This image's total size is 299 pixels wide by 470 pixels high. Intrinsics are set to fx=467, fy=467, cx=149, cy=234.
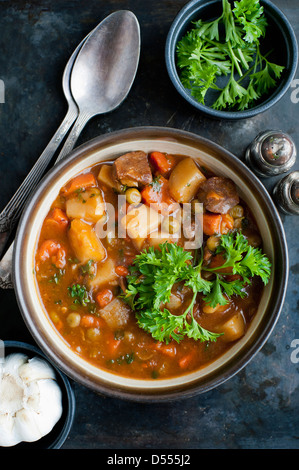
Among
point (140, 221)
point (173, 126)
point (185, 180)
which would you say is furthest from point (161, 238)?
point (173, 126)

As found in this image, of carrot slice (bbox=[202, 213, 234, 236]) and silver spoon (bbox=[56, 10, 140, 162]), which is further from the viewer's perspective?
silver spoon (bbox=[56, 10, 140, 162])

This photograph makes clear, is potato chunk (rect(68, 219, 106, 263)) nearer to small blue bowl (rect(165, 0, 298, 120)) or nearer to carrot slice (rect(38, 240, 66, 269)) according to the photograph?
carrot slice (rect(38, 240, 66, 269))

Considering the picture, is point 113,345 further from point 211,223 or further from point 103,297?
point 211,223

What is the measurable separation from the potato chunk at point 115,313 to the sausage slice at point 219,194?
904mm

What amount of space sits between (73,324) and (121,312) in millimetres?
347

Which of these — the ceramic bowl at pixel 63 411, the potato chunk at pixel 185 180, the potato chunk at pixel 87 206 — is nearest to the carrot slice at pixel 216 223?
the potato chunk at pixel 185 180

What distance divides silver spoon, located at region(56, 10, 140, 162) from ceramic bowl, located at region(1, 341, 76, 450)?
5.74 feet

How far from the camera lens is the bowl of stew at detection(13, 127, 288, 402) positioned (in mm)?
3125

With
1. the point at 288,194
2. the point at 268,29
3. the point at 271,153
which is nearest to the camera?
the point at 271,153

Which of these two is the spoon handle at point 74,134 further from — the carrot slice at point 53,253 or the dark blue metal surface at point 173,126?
the carrot slice at point 53,253

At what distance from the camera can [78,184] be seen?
10.8 feet

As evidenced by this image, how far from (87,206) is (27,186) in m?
0.64

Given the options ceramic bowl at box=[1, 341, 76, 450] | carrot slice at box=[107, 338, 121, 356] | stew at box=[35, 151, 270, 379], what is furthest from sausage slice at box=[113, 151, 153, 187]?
ceramic bowl at box=[1, 341, 76, 450]

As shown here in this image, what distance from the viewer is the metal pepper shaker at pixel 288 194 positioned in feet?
11.4
